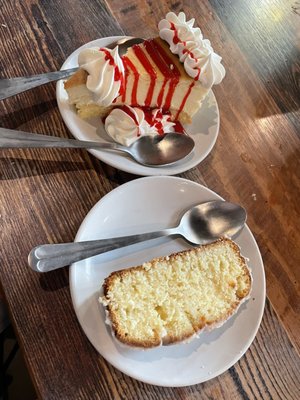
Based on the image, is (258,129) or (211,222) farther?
(258,129)

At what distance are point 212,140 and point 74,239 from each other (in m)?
0.43

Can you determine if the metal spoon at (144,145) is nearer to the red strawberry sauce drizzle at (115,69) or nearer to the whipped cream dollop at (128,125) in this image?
the whipped cream dollop at (128,125)

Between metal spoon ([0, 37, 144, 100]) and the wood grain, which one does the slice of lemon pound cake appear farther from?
metal spoon ([0, 37, 144, 100])

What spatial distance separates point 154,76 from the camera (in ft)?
3.62

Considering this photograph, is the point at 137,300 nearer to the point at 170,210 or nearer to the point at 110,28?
the point at 170,210

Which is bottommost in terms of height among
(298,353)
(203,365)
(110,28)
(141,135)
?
(298,353)

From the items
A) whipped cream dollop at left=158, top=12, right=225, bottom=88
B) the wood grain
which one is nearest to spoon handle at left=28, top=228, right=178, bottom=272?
the wood grain

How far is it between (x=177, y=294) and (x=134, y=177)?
12.3 inches

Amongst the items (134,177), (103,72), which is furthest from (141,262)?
(103,72)

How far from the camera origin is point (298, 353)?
1.03 m

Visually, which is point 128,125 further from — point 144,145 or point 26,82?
point 26,82

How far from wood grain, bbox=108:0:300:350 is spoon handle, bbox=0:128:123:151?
0.26m

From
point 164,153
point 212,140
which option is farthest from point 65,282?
point 212,140

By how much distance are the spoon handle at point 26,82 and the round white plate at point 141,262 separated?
319mm
